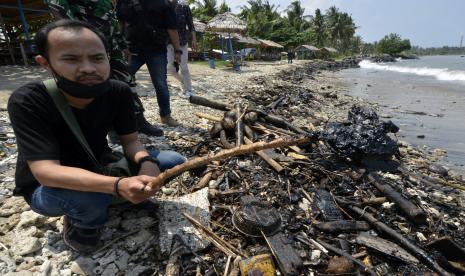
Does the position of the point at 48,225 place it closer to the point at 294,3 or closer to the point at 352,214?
the point at 352,214

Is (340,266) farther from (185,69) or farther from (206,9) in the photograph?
(206,9)

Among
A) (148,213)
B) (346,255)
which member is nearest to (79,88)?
(148,213)

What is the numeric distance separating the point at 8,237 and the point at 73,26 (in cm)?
208

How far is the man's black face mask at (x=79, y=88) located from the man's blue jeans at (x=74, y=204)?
745mm

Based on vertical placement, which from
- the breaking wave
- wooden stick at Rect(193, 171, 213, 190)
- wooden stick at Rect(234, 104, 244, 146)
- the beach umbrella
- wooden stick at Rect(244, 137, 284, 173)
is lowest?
the breaking wave

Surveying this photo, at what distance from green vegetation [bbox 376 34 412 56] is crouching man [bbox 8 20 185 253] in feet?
413

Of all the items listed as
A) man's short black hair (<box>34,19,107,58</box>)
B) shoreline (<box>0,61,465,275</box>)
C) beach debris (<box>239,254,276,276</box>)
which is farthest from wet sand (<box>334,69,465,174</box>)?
man's short black hair (<box>34,19,107,58</box>)

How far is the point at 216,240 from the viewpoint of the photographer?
270 centimetres

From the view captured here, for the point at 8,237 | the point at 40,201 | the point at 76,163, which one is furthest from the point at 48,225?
the point at 76,163

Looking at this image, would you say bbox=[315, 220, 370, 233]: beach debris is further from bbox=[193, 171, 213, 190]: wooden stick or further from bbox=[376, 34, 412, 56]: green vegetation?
bbox=[376, 34, 412, 56]: green vegetation

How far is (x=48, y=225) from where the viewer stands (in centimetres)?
282

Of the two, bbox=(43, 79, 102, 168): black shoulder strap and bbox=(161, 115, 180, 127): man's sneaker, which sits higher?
bbox=(43, 79, 102, 168): black shoulder strap

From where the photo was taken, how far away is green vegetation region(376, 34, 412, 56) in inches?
4195

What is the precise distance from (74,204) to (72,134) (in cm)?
56
